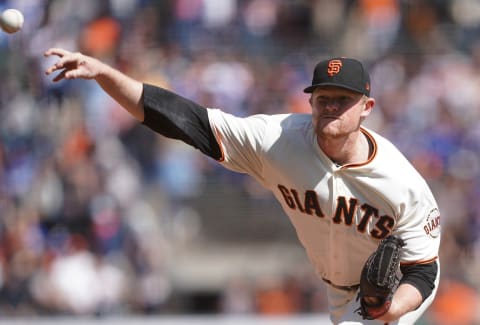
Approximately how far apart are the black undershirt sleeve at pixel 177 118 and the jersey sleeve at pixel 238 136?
0.13 ft

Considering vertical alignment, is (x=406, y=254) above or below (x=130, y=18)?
below

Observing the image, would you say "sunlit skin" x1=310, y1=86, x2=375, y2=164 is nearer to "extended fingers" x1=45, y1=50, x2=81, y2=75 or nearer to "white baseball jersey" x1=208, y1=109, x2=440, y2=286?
"white baseball jersey" x1=208, y1=109, x2=440, y2=286

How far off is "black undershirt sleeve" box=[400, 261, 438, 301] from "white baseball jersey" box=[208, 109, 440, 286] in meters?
0.04

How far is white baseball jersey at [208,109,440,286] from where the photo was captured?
18.5 feet

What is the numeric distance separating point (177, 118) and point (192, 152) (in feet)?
26.1

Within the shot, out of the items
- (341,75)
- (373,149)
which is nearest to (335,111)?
(341,75)

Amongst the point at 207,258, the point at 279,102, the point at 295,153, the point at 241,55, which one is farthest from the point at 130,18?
the point at 295,153

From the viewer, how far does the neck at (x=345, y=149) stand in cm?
566

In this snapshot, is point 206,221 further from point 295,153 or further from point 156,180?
point 295,153

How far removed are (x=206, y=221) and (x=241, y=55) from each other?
103 inches

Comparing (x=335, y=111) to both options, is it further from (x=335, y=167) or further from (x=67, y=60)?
(x=67, y=60)

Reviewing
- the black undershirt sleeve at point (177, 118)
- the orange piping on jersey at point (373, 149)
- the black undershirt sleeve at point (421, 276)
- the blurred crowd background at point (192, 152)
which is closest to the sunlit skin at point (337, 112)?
the orange piping on jersey at point (373, 149)

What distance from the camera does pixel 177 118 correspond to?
5.64 m

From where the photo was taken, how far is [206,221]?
1360cm
